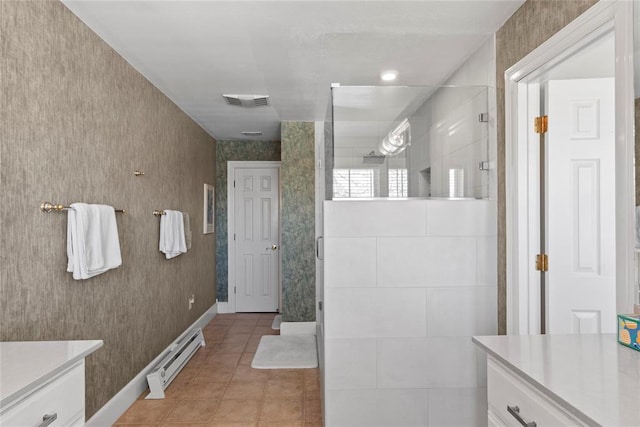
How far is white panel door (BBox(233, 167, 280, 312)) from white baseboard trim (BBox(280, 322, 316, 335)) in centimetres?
108

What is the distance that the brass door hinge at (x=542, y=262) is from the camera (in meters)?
2.09

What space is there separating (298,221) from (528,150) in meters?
2.91

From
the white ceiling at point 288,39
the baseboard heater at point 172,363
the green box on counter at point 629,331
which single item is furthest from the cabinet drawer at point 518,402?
the baseboard heater at point 172,363

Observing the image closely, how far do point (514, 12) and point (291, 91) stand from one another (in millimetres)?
1796

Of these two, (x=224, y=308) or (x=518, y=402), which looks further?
(x=224, y=308)

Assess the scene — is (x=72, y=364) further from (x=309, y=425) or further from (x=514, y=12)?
(x=514, y=12)

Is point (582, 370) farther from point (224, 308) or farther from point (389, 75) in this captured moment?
point (224, 308)

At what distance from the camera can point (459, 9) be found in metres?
2.08

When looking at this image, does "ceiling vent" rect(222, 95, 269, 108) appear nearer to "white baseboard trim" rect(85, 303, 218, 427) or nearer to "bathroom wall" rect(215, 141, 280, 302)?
"bathroom wall" rect(215, 141, 280, 302)

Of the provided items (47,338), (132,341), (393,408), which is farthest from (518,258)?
(132,341)

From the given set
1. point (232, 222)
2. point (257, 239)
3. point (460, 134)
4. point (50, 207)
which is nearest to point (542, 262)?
point (460, 134)

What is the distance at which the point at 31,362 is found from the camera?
1.18m

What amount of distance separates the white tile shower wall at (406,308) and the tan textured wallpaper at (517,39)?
0.23 ft

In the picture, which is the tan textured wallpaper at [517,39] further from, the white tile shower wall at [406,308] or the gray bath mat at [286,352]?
the gray bath mat at [286,352]
